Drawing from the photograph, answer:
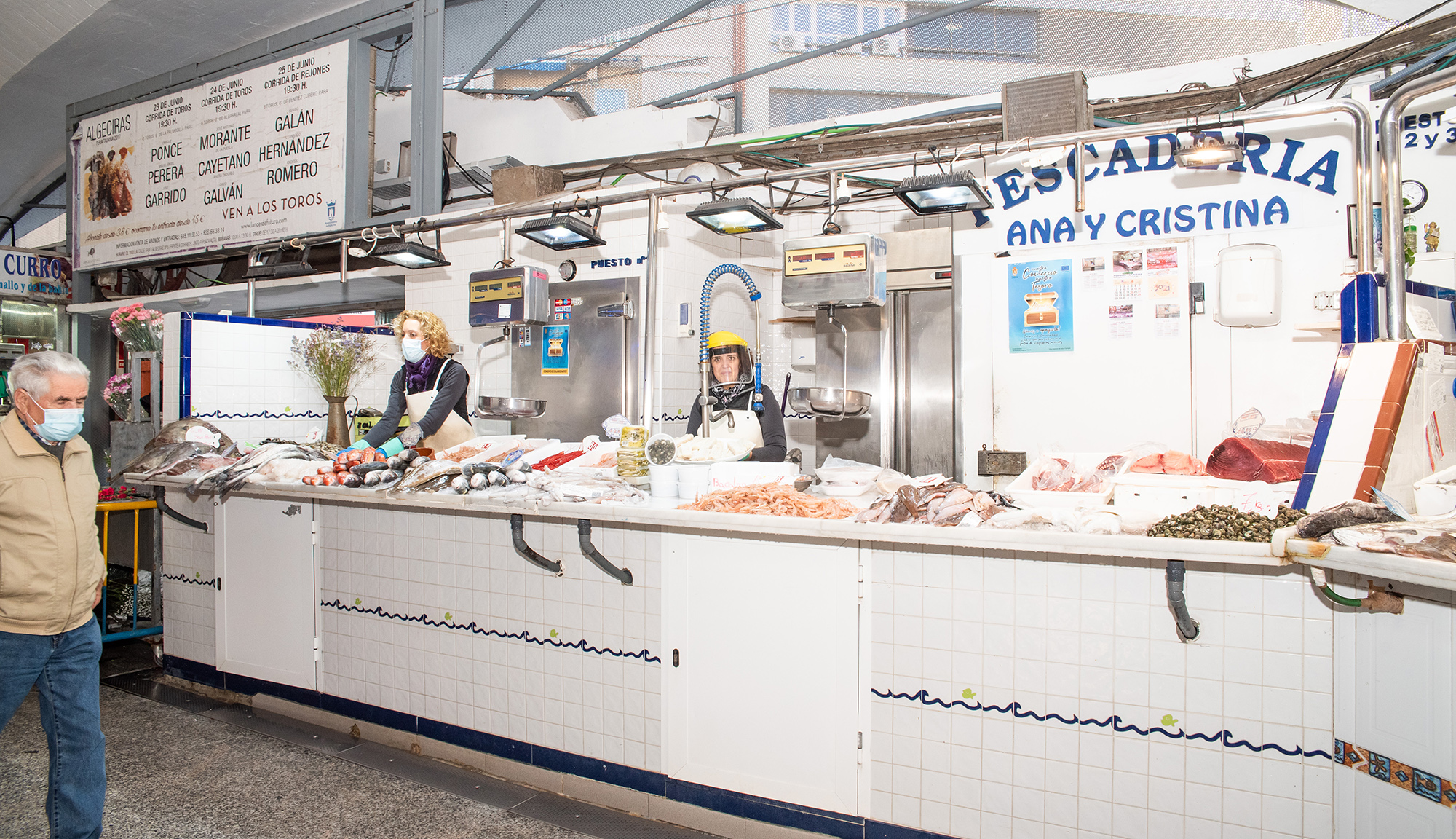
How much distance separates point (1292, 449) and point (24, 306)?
12.5 meters

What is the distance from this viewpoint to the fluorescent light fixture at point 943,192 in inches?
136

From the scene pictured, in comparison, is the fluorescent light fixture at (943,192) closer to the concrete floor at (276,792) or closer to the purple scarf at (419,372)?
the concrete floor at (276,792)

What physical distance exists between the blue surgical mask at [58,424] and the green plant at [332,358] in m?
3.33

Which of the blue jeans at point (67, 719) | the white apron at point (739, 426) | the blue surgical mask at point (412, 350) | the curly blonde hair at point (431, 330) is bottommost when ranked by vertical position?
the blue jeans at point (67, 719)

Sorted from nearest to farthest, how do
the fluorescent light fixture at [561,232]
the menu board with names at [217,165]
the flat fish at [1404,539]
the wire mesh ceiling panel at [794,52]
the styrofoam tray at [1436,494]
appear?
the flat fish at [1404,539] → the styrofoam tray at [1436,494] → the fluorescent light fixture at [561,232] → the menu board with names at [217,165] → the wire mesh ceiling panel at [794,52]

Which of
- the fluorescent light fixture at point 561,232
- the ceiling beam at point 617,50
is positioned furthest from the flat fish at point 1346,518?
the ceiling beam at point 617,50

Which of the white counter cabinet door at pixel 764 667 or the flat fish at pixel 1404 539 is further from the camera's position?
the white counter cabinet door at pixel 764 667

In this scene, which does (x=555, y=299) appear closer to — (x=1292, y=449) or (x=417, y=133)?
(x=417, y=133)

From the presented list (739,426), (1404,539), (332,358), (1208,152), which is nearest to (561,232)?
(739,426)

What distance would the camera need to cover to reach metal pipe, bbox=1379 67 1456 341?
252cm

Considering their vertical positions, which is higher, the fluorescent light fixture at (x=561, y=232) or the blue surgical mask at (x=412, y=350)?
the fluorescent light fixture at (x=561, y=232)

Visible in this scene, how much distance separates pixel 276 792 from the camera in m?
3.54

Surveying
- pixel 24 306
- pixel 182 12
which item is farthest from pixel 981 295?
pixel 24 306

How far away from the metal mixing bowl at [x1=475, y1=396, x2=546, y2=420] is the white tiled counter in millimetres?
1195
